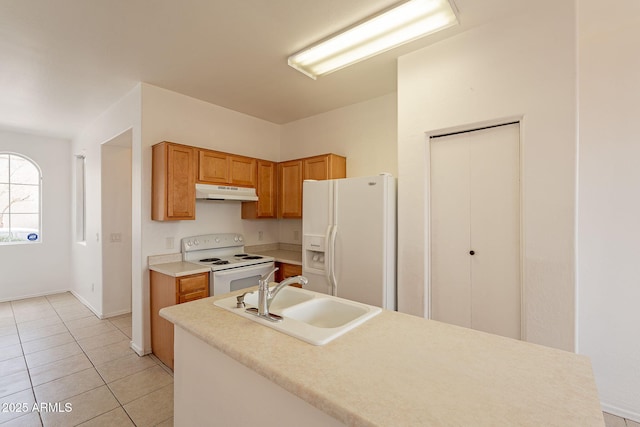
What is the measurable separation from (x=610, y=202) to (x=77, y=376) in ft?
15.6

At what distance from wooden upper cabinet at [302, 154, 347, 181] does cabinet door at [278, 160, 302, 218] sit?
0.15 meters

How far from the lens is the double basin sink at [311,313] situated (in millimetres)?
1230

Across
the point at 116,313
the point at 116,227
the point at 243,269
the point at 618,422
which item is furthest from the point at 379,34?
the point at 116,313

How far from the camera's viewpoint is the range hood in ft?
10.4

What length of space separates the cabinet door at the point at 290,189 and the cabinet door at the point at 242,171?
0.42 m

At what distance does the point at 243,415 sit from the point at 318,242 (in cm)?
186

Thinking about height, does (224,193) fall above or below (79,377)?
above

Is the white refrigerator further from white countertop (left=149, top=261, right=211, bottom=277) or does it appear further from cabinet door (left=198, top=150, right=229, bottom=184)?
cabinet door (left=198, top=150, right=229, bottom=184)

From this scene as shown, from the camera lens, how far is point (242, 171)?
3.66 m

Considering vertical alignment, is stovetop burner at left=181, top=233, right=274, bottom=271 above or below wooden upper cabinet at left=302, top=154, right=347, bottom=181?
below

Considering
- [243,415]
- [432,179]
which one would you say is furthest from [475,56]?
[243,415]

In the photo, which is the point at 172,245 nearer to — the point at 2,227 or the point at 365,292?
the point at 365,292

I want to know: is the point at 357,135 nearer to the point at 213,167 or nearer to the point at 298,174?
the point at 298,174

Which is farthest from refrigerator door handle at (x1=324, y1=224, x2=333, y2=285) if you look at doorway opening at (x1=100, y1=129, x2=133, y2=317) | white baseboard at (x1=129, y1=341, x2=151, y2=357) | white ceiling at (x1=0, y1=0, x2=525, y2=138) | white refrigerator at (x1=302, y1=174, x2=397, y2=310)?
doorway opening at (x1=100, y1=129, x2=133, y2=317)
